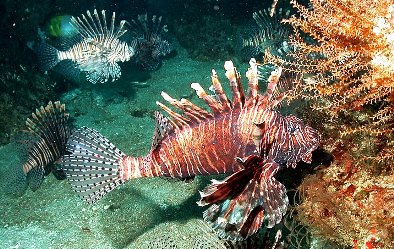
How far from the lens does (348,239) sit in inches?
120

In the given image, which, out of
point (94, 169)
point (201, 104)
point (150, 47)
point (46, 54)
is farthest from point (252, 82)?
point (150, 47)

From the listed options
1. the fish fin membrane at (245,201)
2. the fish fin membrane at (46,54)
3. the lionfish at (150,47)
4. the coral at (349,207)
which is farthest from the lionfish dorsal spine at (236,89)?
the lionfish at (150,47)

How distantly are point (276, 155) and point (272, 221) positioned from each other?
2.01ft

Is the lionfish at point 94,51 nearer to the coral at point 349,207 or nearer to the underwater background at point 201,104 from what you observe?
the underwater background at point 201,104

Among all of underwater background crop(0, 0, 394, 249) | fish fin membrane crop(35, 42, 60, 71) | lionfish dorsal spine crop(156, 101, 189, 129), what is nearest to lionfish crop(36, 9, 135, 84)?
fish fin membrane crop(35, 42, 60, 71)

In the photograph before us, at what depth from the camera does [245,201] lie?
103 inches

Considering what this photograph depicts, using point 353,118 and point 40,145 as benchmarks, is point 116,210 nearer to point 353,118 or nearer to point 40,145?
point 40,145

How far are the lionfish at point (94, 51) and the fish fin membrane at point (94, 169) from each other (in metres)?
4.25

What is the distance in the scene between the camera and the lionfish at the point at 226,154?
2.62 metres

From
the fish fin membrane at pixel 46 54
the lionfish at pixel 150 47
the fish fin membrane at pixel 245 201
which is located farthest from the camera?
the lionfish at pixel 150 47

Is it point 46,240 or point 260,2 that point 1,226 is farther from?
point 260,2

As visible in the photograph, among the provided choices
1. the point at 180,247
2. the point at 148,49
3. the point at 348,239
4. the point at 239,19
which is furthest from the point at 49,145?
the point at 239,19

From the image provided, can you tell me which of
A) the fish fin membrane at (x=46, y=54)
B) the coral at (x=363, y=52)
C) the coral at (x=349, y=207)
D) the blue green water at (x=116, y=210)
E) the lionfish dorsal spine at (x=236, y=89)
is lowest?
the blue green water at (x=116, y=210)

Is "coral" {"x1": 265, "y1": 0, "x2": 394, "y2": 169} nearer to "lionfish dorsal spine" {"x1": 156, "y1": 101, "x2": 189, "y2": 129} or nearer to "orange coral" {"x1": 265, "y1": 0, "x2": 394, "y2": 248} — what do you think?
"orange coral" {"x1": 265, "y1": 0, "x2": 394, "y2": 248}
